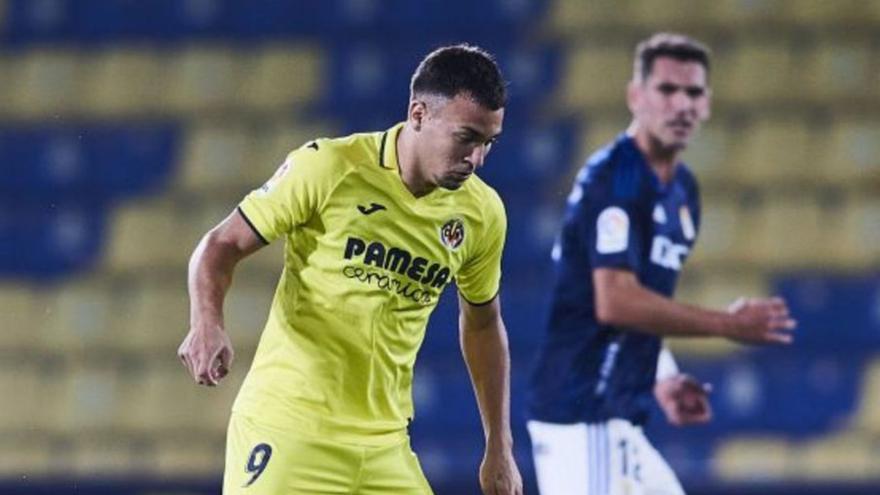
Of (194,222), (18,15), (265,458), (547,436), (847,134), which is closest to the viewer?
(265,458)

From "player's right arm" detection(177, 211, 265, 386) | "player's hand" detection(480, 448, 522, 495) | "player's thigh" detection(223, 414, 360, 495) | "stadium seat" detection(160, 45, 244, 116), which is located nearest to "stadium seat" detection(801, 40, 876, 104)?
"stadium seat" detection(160, 45, 244, 116)

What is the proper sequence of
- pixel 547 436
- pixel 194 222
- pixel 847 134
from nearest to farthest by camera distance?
pixel 547 436
pixel 847 134
pixel 194 222

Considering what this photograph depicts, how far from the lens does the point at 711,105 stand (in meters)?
9.23

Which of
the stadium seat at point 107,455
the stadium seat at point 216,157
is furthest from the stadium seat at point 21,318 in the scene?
the stadium seat at point 216,157

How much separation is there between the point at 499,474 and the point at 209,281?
84cm

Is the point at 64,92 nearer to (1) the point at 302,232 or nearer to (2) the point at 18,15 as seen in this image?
(2) the point at 18,15

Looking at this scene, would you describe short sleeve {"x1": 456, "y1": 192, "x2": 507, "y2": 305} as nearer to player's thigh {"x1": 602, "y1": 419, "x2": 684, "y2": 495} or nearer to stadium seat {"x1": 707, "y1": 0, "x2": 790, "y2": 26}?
player's thigh {"x1": 602, "y1": 419, "x2": 684, "y2": 495}

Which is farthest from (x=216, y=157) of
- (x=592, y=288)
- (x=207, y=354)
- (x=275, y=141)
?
(x=207, y=354)

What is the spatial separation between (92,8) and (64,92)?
50cm

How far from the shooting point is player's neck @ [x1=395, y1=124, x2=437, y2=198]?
13.0 feet

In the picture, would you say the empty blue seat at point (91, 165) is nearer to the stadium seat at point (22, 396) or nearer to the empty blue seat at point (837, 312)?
the stadium seat at point (22, 396)

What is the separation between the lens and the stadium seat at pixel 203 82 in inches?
393

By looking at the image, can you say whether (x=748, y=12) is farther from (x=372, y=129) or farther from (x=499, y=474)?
(x=499, y=474)

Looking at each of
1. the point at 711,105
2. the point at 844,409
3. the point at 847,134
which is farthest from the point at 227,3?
the point at 844,409
